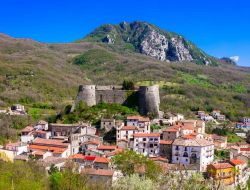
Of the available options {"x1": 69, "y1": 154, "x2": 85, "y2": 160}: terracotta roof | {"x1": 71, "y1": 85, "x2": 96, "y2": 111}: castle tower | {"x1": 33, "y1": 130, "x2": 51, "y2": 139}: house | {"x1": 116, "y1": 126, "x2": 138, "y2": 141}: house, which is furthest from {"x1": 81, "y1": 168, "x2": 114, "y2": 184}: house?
{"x1": 71, "y1": 85, "x2": 96, "y2": 111}: castle tower

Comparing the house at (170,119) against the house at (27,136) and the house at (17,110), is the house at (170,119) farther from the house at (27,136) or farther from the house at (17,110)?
the house at (17,110)

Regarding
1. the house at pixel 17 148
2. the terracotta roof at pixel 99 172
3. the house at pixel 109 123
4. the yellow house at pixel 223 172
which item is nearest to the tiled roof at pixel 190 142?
the yellow house at pixel 223 172

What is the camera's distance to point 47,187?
30.5 meters

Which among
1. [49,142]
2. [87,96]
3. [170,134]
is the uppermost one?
[87,96]

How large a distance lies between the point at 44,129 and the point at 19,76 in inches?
2188

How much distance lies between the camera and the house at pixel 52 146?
46219 mm

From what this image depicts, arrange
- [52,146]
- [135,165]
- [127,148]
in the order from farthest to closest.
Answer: [52,146] → [127,148] → [135,165]

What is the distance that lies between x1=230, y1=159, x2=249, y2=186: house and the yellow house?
71cm

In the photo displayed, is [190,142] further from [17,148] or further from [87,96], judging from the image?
[87,96]

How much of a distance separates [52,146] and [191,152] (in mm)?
15350

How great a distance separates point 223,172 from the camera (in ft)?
144

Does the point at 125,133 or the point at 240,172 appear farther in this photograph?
the point at 125,133

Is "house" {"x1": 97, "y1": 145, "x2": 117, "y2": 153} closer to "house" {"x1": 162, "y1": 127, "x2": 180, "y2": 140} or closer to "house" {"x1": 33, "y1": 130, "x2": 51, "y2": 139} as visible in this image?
"house" {"x1": 162, "y1": 127, "x2": 180, "y2": 140}

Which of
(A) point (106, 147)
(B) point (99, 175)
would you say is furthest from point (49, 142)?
(B) point (99, 175)
